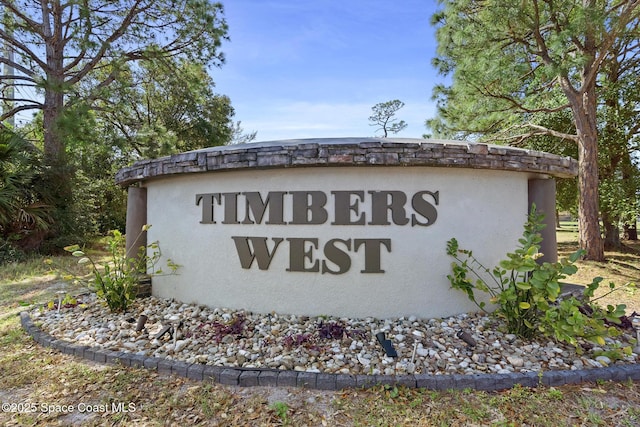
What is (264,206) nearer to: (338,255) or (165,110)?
(338,255)

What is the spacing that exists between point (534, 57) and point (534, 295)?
9.05 m

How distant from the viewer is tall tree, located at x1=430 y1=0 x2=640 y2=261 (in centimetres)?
745

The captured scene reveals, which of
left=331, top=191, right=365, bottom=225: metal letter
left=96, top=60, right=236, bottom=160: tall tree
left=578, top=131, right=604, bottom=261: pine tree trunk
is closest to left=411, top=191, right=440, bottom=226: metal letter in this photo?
left=331, top=191, right=365, bottom=225: metal letter

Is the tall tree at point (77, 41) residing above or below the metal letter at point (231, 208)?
above

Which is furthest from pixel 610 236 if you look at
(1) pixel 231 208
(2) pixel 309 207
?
(1) pixel 231 208

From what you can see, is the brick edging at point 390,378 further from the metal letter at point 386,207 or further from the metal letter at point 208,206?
the metal letter at point 208,206

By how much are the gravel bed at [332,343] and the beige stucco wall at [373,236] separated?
7.2 inches

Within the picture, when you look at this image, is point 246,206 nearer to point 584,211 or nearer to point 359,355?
point 359,355

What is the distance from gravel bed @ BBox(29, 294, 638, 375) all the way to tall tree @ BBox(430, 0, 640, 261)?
21.3ft

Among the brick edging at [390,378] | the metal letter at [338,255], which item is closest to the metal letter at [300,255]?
the metal letter at [338,255]

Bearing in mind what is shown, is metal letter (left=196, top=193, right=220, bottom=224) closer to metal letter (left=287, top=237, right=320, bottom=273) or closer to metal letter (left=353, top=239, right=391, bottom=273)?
metal letter (left=287, top=237, right=320, bottom=273)

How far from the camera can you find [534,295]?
10.4ft

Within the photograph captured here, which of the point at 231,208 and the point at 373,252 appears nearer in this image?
the point at 373,252

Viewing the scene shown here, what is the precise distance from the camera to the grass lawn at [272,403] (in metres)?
2.44
